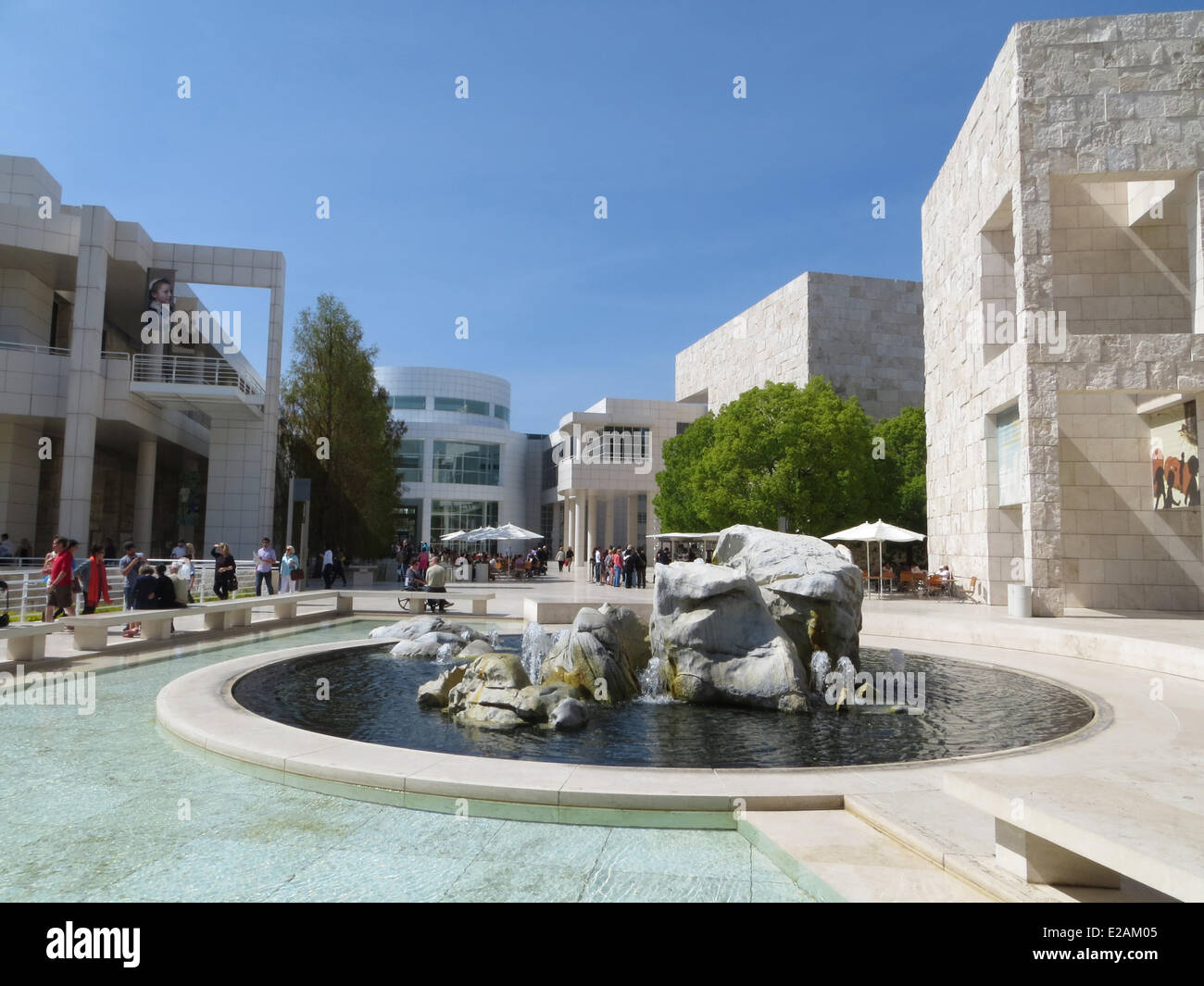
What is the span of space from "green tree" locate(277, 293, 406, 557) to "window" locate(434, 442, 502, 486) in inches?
1174

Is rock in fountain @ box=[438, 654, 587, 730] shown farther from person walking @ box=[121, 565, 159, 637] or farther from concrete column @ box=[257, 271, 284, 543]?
concrete column @ box=[257, 271, 284, 543]

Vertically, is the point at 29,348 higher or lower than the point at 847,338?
lower

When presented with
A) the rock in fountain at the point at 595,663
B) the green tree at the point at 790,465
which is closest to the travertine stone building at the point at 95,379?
the green tree at the point at 790,465

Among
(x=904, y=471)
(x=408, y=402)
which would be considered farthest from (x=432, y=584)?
(x=408, y=402)

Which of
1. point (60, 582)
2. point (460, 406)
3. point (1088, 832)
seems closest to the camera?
point (1088, 832)

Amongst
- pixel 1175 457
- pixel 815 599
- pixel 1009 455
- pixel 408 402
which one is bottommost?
pixel 815 599

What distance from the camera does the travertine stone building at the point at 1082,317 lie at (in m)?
17.5

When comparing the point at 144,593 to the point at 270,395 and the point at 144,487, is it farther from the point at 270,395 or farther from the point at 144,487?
the point at 144,487

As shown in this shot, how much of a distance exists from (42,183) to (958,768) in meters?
37.5

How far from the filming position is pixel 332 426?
3419cm

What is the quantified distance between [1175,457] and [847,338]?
23954 millimetres

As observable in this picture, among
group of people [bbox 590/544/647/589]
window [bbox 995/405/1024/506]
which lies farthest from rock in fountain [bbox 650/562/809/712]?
group of people [bbox 590/544/647/589]
